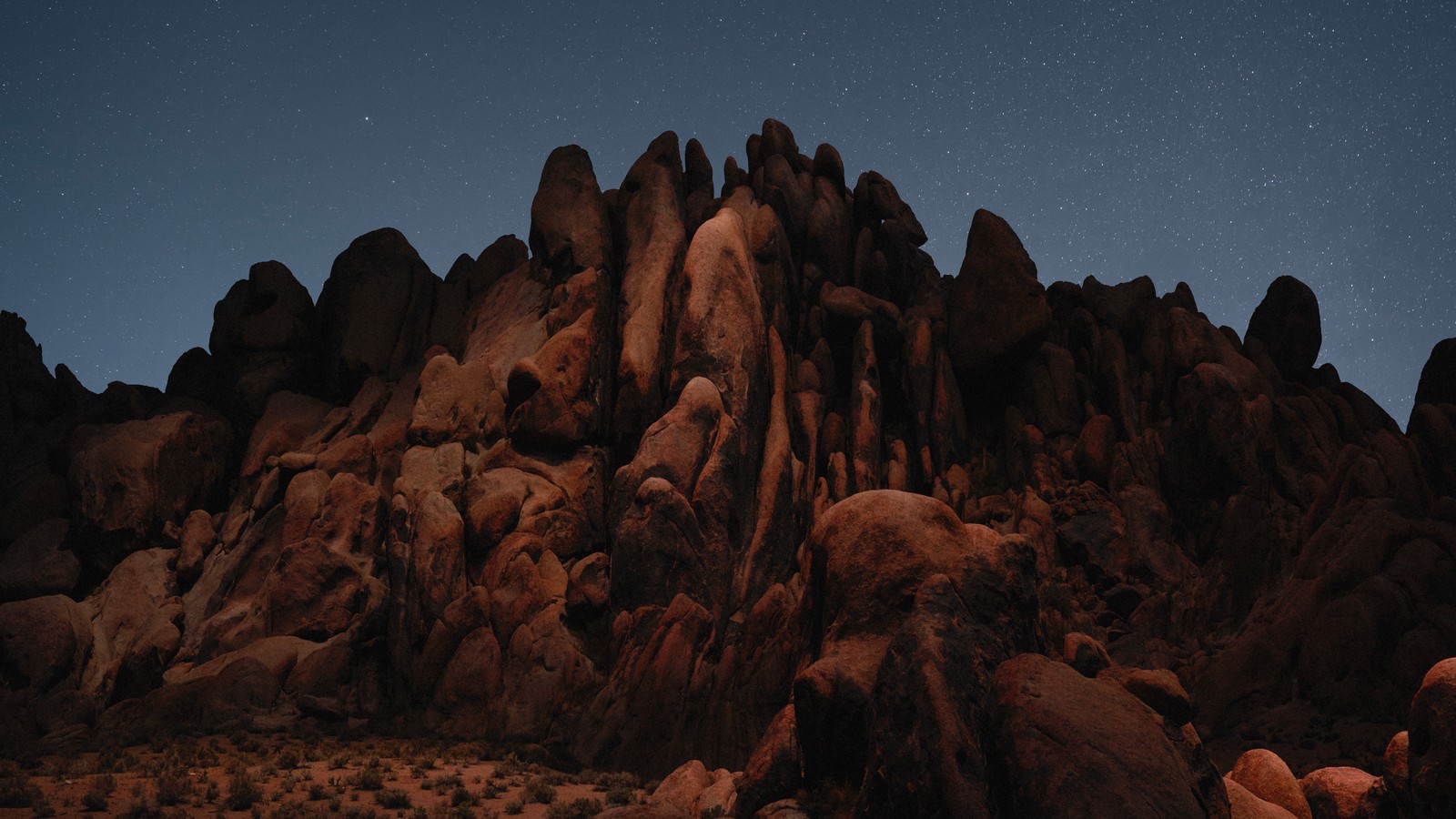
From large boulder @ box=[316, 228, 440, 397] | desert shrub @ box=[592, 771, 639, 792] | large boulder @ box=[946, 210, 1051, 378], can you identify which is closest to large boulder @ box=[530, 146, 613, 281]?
large boulder @ box=[316, 228, 440, 397]

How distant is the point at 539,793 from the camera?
19.2m

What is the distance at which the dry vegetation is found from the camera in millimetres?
16688

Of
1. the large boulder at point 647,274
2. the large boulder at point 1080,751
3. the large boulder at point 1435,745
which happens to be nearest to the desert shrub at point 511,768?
A: the large boulder at point 1080,751

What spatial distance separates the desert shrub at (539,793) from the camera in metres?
19.0

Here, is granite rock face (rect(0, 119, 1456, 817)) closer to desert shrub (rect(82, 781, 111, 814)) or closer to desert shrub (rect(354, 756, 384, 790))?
desert shrub (rect(354, 756, 384, 790))

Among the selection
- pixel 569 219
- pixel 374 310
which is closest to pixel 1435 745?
pixel 569 219

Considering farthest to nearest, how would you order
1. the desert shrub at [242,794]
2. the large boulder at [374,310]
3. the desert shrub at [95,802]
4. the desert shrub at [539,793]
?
the large boulder at [374,310]
the desert shrub at [539,793]
the desert shrub at [242,794]
the desert shrub at [95,802]

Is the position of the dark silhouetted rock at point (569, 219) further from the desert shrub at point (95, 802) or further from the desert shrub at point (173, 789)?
the desert shrub at point (95, 802)

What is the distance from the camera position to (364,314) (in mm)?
44562

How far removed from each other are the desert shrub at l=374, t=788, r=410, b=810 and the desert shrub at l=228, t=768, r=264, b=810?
2056 millimetres

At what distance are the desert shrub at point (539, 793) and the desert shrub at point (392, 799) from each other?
7.62 ft

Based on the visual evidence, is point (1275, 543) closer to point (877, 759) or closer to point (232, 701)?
point (877, 759)

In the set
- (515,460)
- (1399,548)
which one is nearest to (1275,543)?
(1399,548)

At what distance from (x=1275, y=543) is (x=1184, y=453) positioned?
16.4ft
